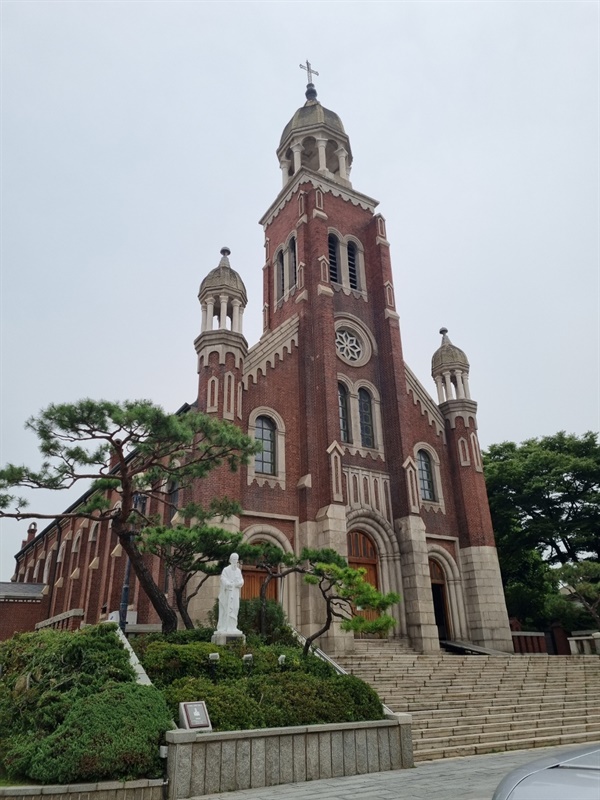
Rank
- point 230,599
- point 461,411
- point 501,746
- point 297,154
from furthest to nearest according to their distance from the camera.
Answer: point 297,154 → point 461,411 → point 230,599 → point 501,746

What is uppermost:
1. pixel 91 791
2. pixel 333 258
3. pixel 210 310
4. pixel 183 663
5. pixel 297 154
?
pixel 297 154

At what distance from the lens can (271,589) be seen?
20.6 m

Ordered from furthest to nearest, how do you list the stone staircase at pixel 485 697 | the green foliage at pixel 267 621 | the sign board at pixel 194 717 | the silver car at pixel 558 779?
the green foliage at pixel 267 621 < the stone staircase at pixel 485 697 < the sign board at pixel 194 717 < the silver car at pixel 558 779

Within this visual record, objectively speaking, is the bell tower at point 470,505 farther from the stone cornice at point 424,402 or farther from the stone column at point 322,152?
the stone column at point 322,152

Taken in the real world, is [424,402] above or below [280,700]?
above

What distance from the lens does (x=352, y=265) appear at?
2922cm

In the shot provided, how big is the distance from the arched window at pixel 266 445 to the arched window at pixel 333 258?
8.64 m

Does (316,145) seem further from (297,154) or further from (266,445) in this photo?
(266,445)

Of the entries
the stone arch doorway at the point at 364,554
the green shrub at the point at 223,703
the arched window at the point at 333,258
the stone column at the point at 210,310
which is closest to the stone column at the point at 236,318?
the stone column at the point at 210,310

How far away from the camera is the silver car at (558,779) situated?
218 centimetres

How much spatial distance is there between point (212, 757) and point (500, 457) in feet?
99.0

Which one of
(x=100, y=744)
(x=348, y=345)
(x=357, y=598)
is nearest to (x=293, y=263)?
(x=348, y=345)

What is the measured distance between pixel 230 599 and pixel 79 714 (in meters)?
5.26

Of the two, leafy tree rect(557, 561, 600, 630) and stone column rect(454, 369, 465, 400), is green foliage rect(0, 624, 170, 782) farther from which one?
stone column rect(454, 369, 465, 400)
